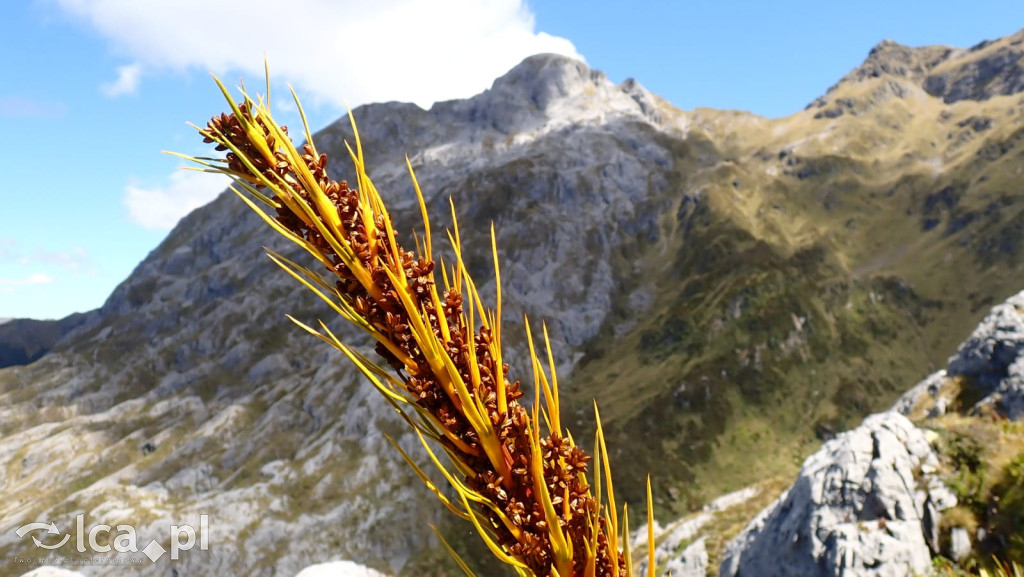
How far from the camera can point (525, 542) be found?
1637 mm

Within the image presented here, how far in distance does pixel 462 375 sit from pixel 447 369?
12cm

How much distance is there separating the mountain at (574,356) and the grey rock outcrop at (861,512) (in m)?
74.1

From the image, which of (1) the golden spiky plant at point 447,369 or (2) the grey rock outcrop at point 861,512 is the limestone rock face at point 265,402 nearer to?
(2) the grey rock outcrop at point 861,512

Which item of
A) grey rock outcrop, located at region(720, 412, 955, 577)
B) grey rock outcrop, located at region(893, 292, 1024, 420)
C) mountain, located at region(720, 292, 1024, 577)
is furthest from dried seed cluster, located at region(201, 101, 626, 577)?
grey rock outcrop, located at region(893, 292, 1024, 420)

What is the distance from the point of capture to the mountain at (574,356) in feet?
317

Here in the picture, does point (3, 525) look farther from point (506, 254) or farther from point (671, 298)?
point (671, 298)

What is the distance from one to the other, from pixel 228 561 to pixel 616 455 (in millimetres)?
73238

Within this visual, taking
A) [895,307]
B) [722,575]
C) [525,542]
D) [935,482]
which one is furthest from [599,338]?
[525,542]

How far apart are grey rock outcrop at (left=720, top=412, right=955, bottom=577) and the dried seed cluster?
20259 mm

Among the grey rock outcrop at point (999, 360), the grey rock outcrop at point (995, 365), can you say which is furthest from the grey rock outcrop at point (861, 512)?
the grey rock outcrop at point (999, 360)

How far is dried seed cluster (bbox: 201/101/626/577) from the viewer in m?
1.65

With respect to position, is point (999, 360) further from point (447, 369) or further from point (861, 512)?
point (447, 369)

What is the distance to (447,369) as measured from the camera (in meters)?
1.59

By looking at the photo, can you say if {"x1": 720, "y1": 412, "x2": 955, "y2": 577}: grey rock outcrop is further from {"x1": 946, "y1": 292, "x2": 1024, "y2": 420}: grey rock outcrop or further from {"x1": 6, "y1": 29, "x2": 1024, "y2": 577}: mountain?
{"x1": 6, "y1": 29, "x2": 1024, "y2": 577}: mountain
